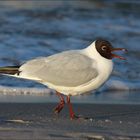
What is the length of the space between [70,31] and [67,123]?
7.15 metres

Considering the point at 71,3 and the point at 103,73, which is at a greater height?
the point at 103,73

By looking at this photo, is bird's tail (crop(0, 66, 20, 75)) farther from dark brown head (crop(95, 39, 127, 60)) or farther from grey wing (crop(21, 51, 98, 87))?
dark brown head (crop(95, 39, 127, 60))

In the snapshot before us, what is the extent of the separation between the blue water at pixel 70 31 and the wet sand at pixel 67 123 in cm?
78

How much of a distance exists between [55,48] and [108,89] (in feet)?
8.36

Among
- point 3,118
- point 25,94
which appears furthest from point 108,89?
point 3,118

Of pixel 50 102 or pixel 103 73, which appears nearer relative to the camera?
pixel 103 73

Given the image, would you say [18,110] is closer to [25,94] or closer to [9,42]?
[25,94]

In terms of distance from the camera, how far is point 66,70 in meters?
7.00

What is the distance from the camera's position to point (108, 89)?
912 cm

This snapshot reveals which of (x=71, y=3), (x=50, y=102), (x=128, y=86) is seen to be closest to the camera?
(x=50, y=102)

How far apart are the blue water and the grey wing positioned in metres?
1.43

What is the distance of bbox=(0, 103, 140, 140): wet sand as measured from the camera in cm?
574

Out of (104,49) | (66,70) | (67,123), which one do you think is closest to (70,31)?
(104,49)

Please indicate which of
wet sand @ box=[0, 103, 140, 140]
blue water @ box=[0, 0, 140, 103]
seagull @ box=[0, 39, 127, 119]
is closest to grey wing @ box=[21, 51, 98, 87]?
seagull @ box=[0, 39, 127, 119]
